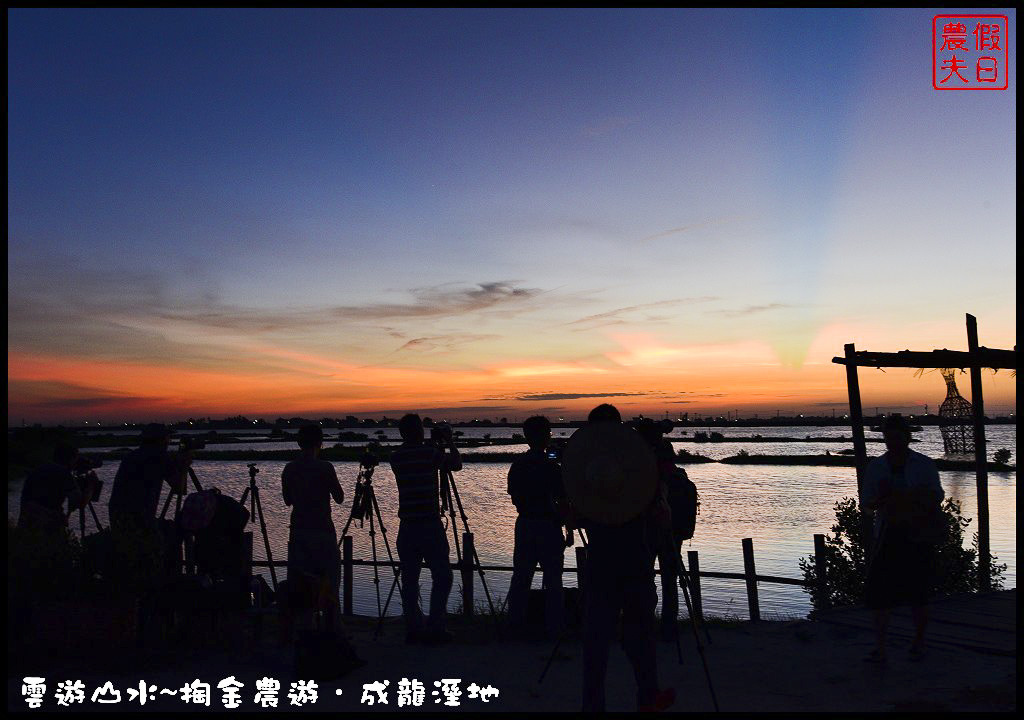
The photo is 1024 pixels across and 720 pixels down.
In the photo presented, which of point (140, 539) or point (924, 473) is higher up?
point (924, 473)

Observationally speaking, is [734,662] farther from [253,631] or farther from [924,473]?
[253,631]

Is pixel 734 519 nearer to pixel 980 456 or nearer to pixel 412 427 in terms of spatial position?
pixel 980 456

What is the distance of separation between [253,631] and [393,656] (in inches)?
56.0

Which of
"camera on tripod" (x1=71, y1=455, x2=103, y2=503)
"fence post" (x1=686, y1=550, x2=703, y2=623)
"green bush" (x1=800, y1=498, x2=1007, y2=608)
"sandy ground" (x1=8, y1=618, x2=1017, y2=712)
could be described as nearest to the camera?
"sandy ground" (x1=8, y1=618, x2=1017, y2=712)

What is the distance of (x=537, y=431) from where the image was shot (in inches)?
270

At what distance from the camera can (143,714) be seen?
16.4ft

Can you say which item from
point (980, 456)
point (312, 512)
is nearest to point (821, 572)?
point (980, 456)

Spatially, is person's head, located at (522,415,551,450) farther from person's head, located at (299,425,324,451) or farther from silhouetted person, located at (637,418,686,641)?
person's head, located at (299,425,324,451)

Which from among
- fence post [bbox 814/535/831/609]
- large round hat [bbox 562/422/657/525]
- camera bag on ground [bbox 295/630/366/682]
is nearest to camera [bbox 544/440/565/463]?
large round hat [bbox 562/422/657/525]

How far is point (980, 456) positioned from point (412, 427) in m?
8.35

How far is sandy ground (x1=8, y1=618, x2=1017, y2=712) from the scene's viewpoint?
5.26 metres

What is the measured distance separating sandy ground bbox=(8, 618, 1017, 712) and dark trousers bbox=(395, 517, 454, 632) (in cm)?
33

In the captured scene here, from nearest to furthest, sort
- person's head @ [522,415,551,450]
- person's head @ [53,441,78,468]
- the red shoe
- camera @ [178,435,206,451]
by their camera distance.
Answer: the red shoe, person's head @ [522,415,551,450], camera @ [178,435,206,451], person's head @ [53,441,78,468]

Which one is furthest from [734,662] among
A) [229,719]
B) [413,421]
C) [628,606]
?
[229,719]
